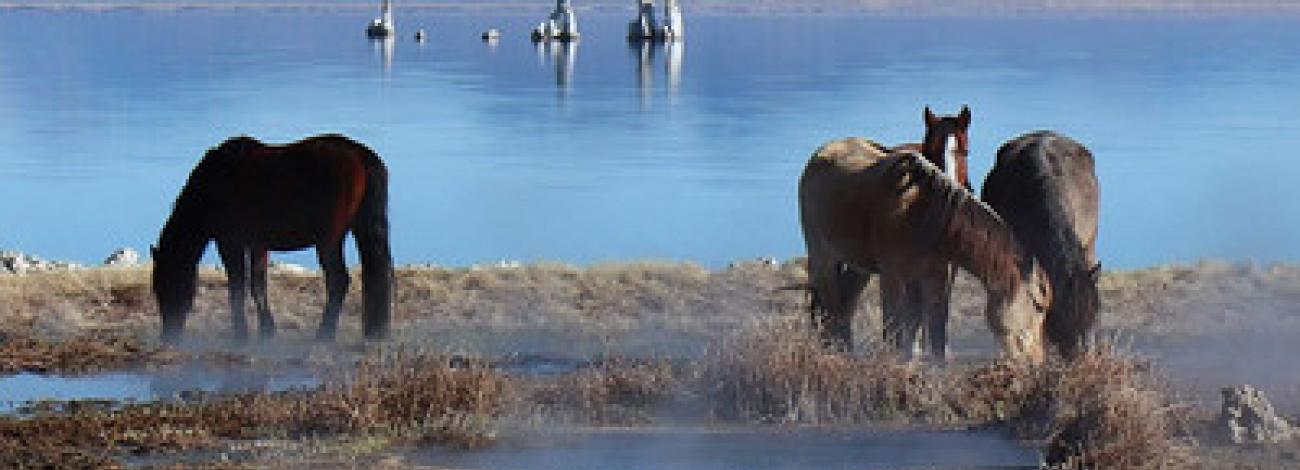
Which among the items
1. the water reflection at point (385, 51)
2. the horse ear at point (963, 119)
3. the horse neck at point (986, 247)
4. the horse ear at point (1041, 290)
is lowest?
the water reflection at point (385, 51)

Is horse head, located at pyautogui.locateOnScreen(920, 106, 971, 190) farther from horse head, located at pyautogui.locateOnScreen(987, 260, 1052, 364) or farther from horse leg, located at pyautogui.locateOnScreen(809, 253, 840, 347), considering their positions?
horse head, located at pyautogui.locateOnScreen(987, 260, 1052, 364)

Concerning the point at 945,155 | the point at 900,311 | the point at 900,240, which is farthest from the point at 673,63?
the point at 900,240

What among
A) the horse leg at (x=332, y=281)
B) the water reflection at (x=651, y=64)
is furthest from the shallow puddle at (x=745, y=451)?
the water reflection at (x=651, y=64)

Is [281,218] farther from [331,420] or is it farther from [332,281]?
[331,420]

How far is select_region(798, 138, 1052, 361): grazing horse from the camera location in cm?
1529

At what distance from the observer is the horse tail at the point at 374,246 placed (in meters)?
18.4

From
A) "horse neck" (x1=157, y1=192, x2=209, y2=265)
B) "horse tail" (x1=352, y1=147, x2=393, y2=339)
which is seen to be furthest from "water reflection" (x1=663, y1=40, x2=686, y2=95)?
"horse tail" (x1=352, y1=147, x2=393, y2=339)

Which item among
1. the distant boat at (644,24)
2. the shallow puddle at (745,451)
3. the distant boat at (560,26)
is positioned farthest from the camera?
the distant boat at (560,26)

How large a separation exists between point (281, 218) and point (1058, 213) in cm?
524

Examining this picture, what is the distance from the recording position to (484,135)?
62.4m

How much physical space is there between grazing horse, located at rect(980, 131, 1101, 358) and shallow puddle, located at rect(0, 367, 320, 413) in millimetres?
4410

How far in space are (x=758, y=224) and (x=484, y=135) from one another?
79.0 feet

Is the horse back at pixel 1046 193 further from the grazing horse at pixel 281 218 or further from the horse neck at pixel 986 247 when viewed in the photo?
the grazing horse at pixel 281 218

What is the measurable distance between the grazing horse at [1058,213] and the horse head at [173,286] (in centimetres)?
542
